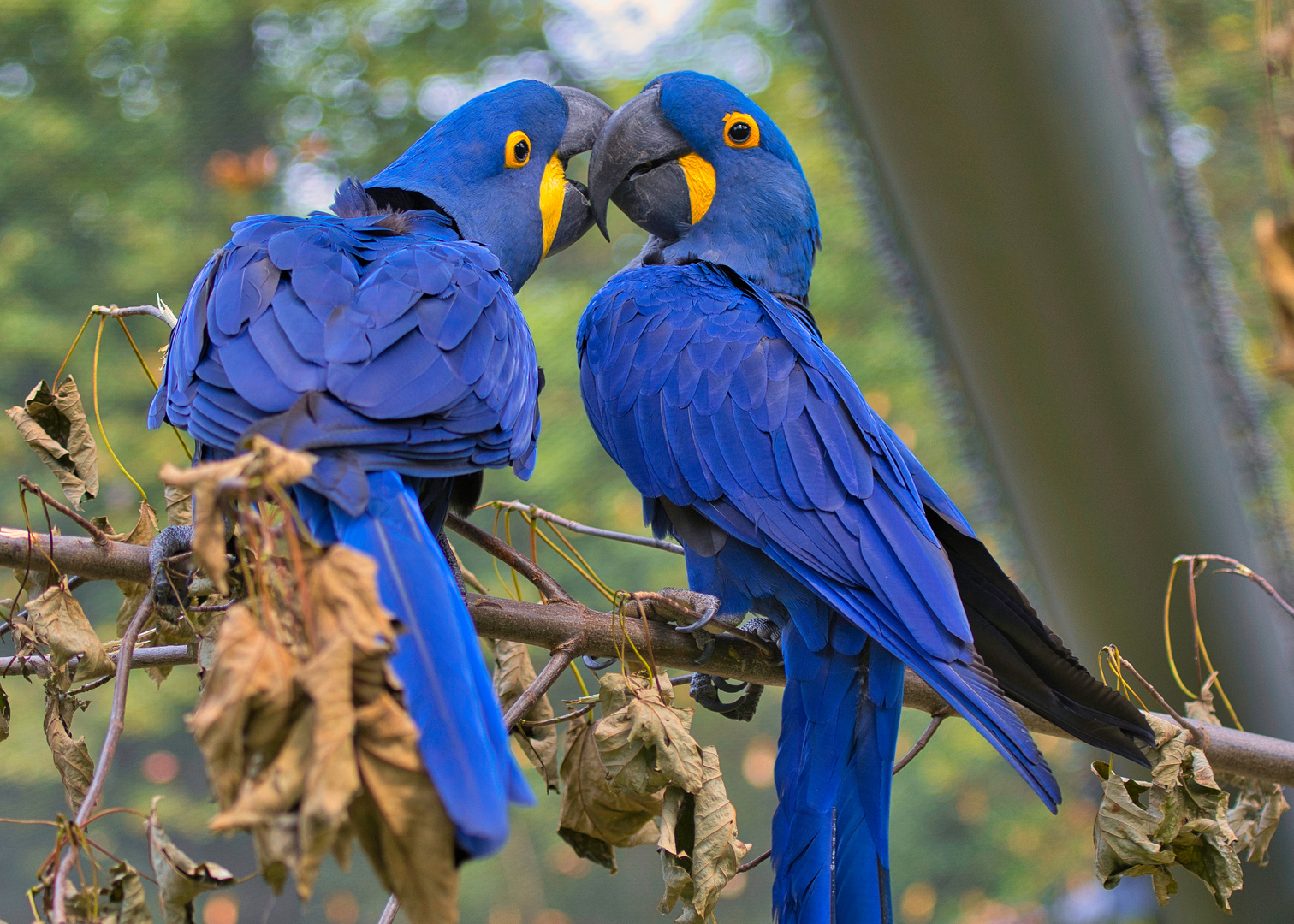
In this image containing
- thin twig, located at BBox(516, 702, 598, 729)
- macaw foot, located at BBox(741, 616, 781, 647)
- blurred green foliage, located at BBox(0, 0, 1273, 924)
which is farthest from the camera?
blurred green foliage, located at BBox(0, 0, 1273, 924)

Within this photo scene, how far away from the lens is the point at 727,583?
108 centimetres

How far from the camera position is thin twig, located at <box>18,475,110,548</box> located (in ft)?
2.40

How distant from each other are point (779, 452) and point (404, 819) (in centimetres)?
68

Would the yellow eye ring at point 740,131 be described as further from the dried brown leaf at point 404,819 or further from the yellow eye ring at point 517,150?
the dried brown leaf at point 404,819

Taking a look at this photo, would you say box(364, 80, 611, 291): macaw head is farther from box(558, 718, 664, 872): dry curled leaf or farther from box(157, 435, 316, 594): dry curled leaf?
box(157, 435, 316, 594): dry curled leaf

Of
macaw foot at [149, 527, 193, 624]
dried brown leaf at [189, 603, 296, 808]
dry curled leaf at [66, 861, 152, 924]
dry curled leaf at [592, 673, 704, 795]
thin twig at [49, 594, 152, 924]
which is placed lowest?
dry curled leaf at [592, 673, 704, 795]

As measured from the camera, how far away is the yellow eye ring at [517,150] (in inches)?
47.1

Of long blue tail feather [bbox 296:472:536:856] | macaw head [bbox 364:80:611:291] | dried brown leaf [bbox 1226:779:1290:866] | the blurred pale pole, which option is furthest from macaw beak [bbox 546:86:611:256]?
dried brown leaf [bbox 1226:779:1290:866]

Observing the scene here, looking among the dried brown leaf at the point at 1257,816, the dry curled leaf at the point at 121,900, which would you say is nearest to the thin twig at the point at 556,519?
the dry curled leaf at the point at 121,900

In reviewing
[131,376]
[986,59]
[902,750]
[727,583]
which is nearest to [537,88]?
[986,59]

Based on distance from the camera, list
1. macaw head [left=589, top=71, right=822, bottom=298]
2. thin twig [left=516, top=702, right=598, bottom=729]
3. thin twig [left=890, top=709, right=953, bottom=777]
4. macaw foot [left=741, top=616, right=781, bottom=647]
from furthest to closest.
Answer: macaw head [left=589, top=71, right=822, bottom=298] < macaw foot [left=741, top=616, right=781, bottom=647] < thin twig [left=890, top=709, right=953, bottom=777] < thin twig [left=516, top=702, right=598, bottom=729]

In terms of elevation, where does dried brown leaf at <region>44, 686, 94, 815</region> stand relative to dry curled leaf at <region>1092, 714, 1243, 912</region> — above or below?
above

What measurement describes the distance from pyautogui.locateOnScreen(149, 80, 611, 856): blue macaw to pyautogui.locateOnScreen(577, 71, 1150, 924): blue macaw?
0.21m

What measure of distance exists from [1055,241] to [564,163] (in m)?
0.66
